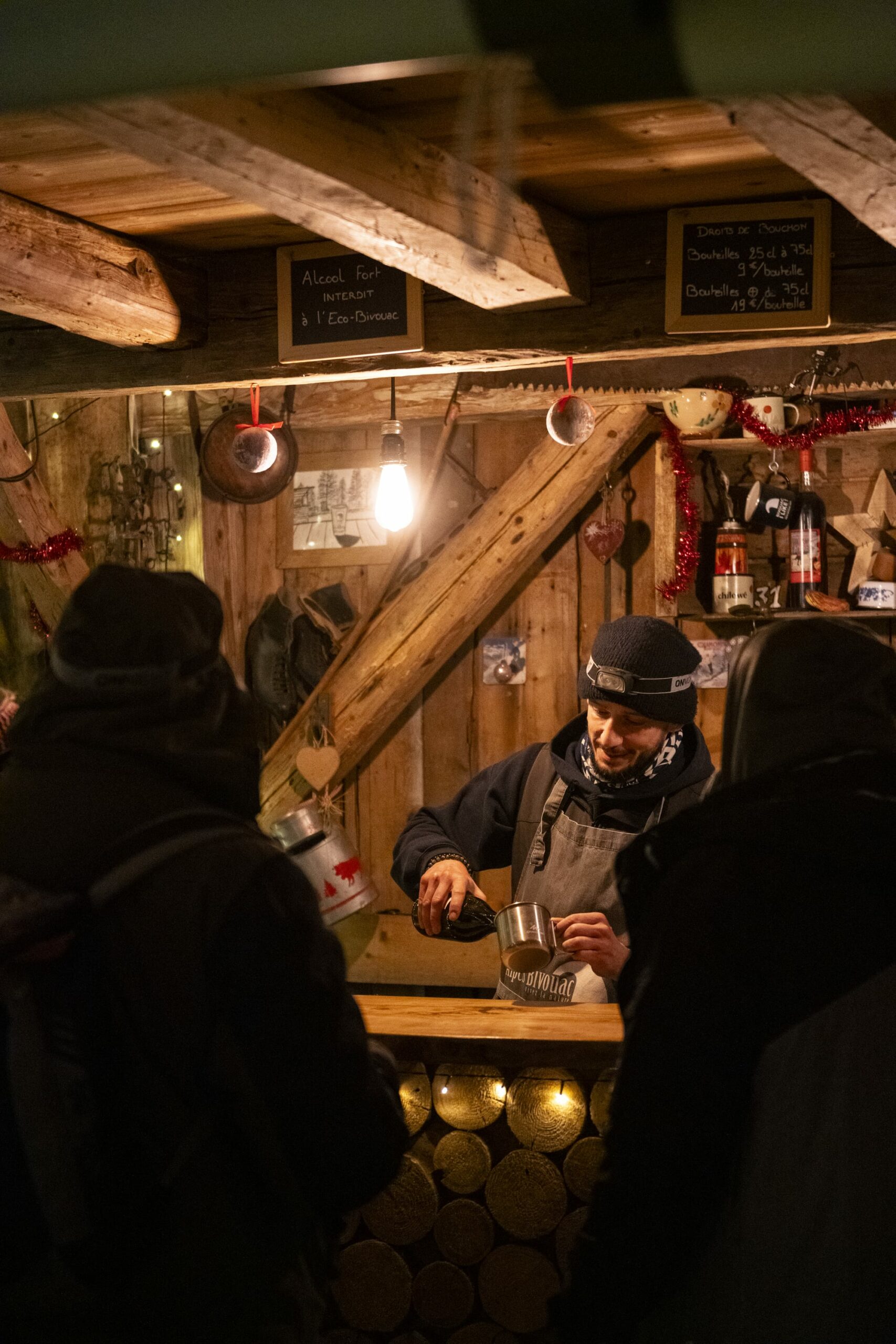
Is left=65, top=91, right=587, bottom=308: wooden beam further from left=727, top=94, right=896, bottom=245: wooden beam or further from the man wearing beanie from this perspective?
the man wearing beanie

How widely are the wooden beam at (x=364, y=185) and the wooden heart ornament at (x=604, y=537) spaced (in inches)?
68.4

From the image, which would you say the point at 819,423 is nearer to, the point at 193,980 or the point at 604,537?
the point at 604,537

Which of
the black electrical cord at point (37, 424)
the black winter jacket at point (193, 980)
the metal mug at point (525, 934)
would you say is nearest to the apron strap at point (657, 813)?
the metal mug at point (525, 934)

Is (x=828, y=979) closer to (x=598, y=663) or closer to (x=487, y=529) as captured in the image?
(x=598, y=663)

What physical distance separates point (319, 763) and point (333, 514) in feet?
3.84

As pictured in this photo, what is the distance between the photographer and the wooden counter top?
2541 mm

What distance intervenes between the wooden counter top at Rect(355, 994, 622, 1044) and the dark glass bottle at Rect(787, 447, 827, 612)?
238cm

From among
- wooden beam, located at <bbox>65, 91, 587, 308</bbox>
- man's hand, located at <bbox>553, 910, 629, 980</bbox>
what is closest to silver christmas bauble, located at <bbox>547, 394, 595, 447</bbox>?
wooden beam, located at <bbox>65, 91, 587, 308</bbox>

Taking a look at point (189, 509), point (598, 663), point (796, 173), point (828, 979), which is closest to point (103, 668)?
point (828, 979)

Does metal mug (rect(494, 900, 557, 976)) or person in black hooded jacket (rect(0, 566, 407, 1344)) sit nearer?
person in black hooded jacket (rect(0, 566, 407, 1344))

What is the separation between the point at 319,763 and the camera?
4.93 m

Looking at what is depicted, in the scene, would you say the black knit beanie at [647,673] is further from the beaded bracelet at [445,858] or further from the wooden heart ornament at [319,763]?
the wooden heart ornament at [319,763]

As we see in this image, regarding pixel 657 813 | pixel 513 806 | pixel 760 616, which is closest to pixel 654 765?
pixel 657 813

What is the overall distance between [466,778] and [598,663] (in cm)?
223
